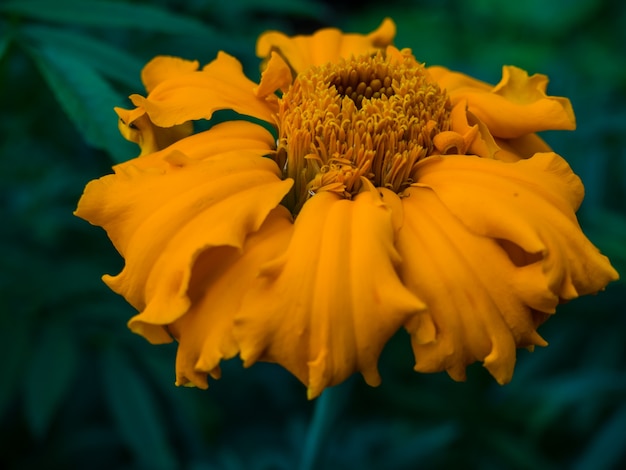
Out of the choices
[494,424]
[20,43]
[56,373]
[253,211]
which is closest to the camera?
[253,211]

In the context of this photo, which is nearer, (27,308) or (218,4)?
(27,308)

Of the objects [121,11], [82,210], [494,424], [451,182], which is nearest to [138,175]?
[82,210]

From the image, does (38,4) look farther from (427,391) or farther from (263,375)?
(427,391)

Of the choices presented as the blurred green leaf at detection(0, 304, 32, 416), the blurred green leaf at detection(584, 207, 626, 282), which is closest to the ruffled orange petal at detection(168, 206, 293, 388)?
the blurred green leaf at detection(0, 304, 32, 416)

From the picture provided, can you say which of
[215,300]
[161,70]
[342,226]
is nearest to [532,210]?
[342,226]

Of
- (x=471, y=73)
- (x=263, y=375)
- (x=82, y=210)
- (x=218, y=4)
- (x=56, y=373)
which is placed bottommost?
(x=263, y=375)

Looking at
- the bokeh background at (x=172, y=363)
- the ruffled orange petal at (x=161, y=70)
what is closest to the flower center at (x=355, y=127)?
the ruffled orange petal at (x=161, y=70)

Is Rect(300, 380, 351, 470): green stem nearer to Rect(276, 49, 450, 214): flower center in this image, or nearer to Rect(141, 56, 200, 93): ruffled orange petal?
Rect(276, 49, 450, 214): flower center
